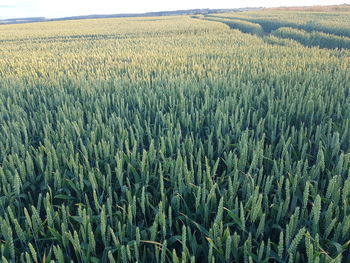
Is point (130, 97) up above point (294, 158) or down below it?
above

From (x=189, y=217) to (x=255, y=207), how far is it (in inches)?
12.8

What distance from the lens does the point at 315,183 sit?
4.73ft

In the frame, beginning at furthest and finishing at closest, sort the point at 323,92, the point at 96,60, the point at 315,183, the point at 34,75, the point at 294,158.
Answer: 1. the point at 96,60
2. the point at 34,75
3. the point at 323,92
4. the point at 294,158
5. the point at 315,183

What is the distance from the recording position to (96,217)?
4.17ft

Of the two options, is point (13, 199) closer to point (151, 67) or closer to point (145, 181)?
point (145, 181)

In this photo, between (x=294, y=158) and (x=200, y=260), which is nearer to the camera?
(x=200, y=260)

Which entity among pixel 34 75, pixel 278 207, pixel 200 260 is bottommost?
pixel 200 260

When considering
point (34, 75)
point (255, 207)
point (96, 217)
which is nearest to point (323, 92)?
point (255, 207)

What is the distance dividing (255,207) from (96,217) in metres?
0.67

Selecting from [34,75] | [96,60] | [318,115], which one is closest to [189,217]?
[318,115]

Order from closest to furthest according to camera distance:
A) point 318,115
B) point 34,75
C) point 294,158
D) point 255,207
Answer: point 255,207 < point 294,158 < point 318,115 < point 34,75

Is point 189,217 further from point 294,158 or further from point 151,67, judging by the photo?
point 151,67

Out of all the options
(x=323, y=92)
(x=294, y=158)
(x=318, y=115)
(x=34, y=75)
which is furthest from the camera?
(x=34, y=75)

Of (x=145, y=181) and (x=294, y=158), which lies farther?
(x=294, y=158)
